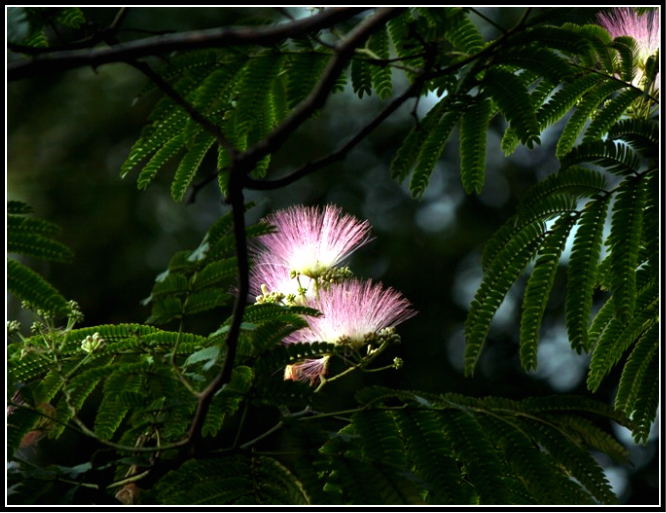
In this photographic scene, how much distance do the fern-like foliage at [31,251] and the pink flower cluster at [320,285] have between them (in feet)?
1.17

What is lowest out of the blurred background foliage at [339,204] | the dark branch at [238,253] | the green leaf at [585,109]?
the dark branch at [238,253]

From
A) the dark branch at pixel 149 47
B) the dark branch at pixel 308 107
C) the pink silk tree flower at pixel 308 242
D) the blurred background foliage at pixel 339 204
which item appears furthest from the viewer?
the blurred background foliage at pixel 339 204

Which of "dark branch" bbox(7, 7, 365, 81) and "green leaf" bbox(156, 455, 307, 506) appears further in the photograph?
"green leaf" bbox(156, 455, 307, 506)

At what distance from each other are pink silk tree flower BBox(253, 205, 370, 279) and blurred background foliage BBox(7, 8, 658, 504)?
2.48 m

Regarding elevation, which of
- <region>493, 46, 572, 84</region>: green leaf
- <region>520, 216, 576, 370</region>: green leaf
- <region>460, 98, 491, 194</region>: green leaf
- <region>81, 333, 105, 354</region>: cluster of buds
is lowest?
<region>81, 333, 105, 354</region>: cluster of buds

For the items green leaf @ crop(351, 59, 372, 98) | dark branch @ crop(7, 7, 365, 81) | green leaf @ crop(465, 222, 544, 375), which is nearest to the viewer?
dark branch @ crop(7, 7, 365, 81)

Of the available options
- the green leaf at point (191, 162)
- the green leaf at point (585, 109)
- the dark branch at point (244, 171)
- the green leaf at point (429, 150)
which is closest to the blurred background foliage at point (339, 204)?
the green leaf at point (585, 109)

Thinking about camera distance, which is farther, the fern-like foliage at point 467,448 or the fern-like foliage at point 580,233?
the fern-like foliage at point 580,233

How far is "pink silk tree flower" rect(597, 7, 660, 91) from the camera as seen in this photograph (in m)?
1.67

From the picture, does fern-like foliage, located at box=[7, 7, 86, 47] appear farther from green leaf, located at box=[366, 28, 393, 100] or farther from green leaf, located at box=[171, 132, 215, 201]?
green leaf, located at box=[366, 28, 393, 100]

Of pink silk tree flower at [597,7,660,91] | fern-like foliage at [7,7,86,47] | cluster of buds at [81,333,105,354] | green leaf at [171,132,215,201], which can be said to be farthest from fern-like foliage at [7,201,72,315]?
pink silk tree flower at [597,7,660,91]

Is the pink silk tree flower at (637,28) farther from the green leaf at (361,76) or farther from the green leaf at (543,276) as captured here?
the green leaf at (361,76)

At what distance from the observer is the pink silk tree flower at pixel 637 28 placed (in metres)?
1.67

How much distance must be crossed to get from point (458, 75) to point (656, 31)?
444 millimetres
